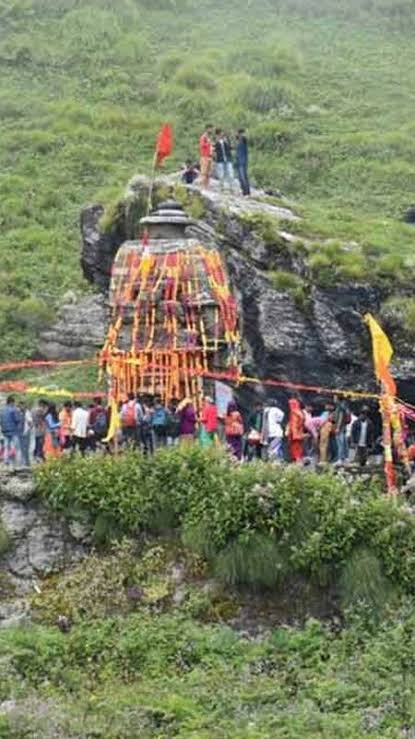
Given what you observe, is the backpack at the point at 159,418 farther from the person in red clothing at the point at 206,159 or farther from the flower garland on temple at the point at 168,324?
the person in red clothing at the point at 206,159

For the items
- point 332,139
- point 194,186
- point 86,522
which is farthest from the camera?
point 332,139

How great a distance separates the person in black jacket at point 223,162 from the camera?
26.6 meters

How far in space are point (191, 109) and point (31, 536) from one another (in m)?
26.6

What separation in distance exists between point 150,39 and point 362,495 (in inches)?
1450

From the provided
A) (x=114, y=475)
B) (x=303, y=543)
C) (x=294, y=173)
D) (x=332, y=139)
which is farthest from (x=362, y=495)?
(x=332, y=139)

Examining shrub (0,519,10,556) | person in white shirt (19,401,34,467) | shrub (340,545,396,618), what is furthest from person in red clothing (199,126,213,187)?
shrub (340,545,396,618)

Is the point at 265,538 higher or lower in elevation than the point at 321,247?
lower

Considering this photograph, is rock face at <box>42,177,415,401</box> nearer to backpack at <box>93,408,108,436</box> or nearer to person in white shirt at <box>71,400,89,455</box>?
backpack at <box>93,408,108,436</box>

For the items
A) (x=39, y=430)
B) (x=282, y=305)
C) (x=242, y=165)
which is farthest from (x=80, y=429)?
(x=242, y=165)

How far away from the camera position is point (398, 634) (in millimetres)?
15719

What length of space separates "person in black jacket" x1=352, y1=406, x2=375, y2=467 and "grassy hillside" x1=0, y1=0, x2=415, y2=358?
3.96m

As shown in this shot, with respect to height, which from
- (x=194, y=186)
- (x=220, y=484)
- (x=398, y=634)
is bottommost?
(x=398, y=634)

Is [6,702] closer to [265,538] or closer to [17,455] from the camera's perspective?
[265,538]

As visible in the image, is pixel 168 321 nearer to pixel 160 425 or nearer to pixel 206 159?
pixel 160 425
